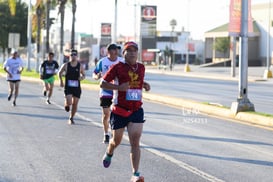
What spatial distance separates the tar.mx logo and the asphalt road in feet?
0.09

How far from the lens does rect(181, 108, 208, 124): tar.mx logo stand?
1586 centimetres

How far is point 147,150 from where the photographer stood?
34.9 feet

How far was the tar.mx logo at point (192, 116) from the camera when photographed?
15865 mm

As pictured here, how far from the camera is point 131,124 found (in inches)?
311

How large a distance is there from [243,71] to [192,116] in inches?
76.7

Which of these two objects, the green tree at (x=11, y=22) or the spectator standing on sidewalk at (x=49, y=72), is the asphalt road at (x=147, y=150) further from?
the green tree at (x=11, y=22)

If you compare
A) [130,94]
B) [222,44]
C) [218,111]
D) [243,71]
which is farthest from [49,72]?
[222,44]

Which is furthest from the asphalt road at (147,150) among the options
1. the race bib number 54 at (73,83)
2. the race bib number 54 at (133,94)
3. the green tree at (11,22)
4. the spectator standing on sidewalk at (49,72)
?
the green tree at (11,22)

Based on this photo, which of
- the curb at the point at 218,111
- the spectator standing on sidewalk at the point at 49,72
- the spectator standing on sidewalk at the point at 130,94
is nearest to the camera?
the spectator standing on sidewalk at the point at 130,94

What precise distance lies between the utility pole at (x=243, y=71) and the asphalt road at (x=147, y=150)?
2.53ft

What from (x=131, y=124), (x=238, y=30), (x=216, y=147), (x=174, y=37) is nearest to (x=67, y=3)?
(x=238, y=30)

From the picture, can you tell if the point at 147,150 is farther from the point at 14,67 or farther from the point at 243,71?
the point at 14,67

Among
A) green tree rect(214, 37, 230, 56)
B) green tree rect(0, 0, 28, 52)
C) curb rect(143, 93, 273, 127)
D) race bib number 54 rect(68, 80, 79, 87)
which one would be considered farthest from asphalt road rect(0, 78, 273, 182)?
green tree rect(214, 37, 230, 56)

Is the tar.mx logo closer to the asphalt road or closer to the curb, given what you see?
the asphalt road
